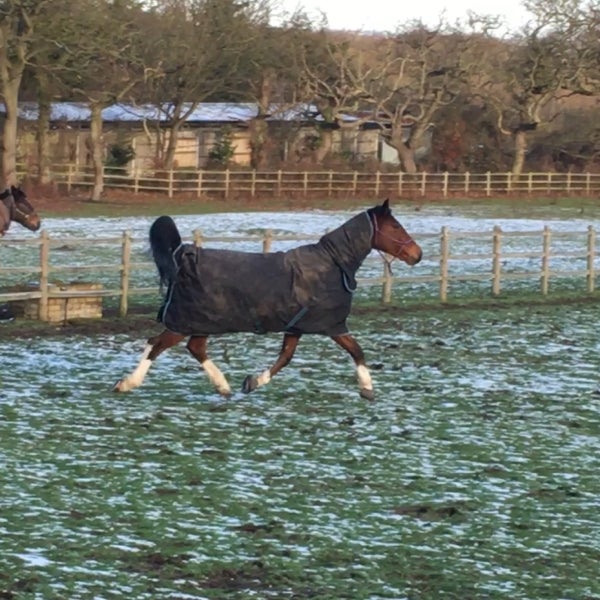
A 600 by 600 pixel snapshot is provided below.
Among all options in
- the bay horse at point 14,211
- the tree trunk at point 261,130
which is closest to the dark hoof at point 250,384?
the bay horse at point 14,211

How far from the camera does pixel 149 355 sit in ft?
36.1

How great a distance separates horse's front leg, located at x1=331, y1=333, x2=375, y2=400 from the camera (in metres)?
11.1

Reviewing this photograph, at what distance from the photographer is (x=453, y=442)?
9.68 metres

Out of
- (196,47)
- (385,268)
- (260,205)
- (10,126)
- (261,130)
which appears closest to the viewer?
(385,268)

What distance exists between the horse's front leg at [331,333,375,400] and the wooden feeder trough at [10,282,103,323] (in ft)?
18.1

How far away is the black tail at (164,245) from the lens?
10625 mm

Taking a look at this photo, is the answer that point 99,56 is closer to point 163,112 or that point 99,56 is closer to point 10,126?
point 10,126

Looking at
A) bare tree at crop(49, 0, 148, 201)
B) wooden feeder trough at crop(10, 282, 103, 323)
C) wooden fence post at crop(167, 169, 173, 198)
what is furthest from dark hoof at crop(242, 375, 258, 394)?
wooden fence post at crop(167, 169, 173, 198)

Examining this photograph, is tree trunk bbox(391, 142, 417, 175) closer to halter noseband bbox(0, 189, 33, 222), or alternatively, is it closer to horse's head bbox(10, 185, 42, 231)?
horse's head bbox(10, 185, 42, 231)

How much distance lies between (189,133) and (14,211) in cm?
4132

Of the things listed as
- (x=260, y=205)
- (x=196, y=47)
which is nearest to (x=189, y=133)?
(x=196, y=47)

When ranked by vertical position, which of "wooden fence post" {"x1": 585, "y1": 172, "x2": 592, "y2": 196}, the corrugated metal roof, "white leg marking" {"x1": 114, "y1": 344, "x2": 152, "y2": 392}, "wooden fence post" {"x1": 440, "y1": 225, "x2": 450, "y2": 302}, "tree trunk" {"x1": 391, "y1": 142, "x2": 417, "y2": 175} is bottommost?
"white leg marking" {"x1": 114, "y1": 344, "x2": 152, "y2": 392}

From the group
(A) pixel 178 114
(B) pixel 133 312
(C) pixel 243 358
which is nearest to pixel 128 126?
(A) pixel 178 114

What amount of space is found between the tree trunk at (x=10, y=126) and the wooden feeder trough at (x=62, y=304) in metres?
25.3
